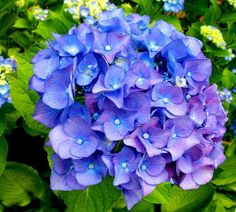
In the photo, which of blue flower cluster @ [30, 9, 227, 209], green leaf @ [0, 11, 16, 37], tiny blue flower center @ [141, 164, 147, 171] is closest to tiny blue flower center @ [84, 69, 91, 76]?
blue flower cluster @ [30, 9, 227, 209]

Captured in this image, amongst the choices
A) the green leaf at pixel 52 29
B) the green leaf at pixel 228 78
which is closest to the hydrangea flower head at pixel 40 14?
the green leaf at pixel 52 29

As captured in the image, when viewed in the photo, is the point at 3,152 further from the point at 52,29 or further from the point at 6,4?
the point at 6,4

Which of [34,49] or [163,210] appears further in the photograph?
[163,210]

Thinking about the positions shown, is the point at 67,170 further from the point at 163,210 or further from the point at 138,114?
the point at 163,210

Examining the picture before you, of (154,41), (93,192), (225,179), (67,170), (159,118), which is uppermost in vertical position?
(154,41)

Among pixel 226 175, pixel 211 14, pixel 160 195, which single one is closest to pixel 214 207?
pixel 226 175

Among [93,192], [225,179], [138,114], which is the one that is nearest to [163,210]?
[225,179]

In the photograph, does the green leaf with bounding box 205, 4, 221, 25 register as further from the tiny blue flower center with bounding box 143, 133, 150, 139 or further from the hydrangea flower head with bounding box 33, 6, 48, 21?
the tiny blue flower center with bounding box 143, 133, 150, 139

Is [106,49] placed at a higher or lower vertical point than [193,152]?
higher
